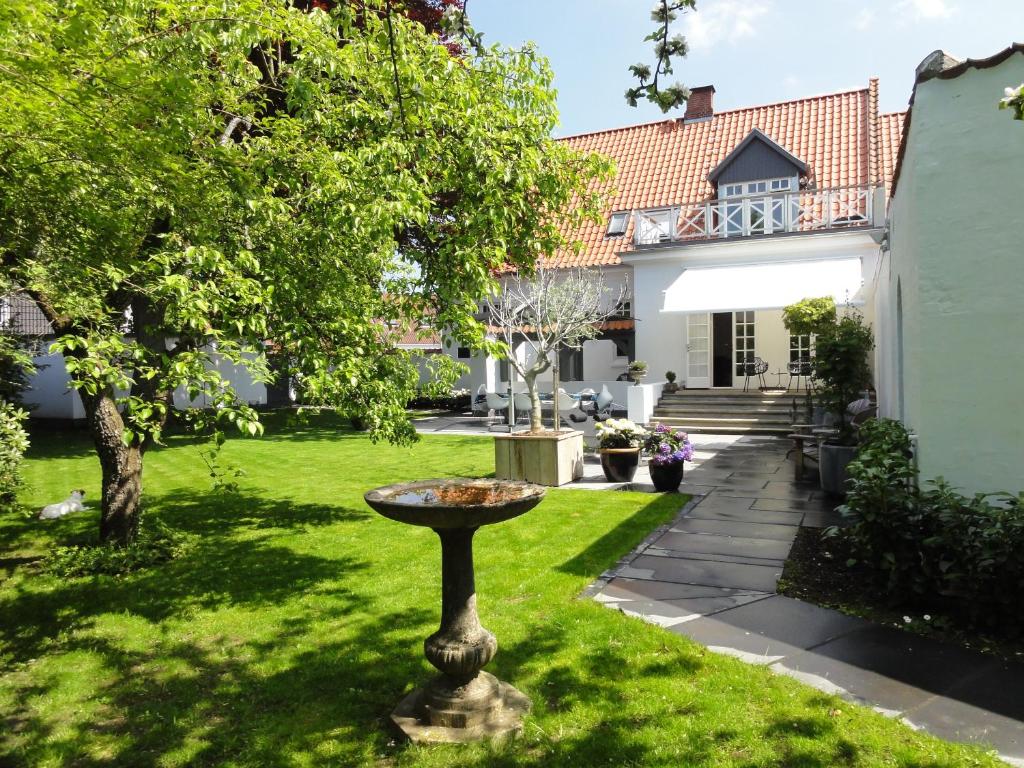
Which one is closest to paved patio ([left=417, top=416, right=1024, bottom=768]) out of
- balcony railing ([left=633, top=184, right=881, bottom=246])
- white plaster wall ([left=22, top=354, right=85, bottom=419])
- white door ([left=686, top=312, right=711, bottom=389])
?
white door ([left=686, top=312, right=711, bottom=389])

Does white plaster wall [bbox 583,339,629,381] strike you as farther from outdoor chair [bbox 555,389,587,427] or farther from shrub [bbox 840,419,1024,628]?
shrub [bbox 840,419,1024,628]

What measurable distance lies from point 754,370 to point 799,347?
1.49 meters

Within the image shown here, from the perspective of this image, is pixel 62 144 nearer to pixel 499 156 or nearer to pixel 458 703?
pixel 499 156

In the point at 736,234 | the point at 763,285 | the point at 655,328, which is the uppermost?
the point at 736,234

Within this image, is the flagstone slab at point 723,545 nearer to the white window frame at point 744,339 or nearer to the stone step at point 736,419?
the stone step at point 736,419

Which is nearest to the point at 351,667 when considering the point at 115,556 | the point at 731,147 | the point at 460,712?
the point at 460,712

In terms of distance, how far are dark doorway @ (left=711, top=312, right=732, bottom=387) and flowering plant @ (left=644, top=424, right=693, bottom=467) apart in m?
12.0

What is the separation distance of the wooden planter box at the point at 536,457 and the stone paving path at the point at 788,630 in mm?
2646

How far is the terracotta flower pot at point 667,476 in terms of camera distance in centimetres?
1020

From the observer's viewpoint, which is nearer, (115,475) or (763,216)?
(115,475)

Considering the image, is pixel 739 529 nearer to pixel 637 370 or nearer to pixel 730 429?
pixel 730 429

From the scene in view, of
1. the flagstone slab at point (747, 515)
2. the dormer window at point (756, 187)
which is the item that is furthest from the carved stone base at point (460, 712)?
the dormer window at point (756, 187)

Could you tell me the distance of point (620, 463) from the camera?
36.4ft

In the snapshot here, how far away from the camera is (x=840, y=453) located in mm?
9352
